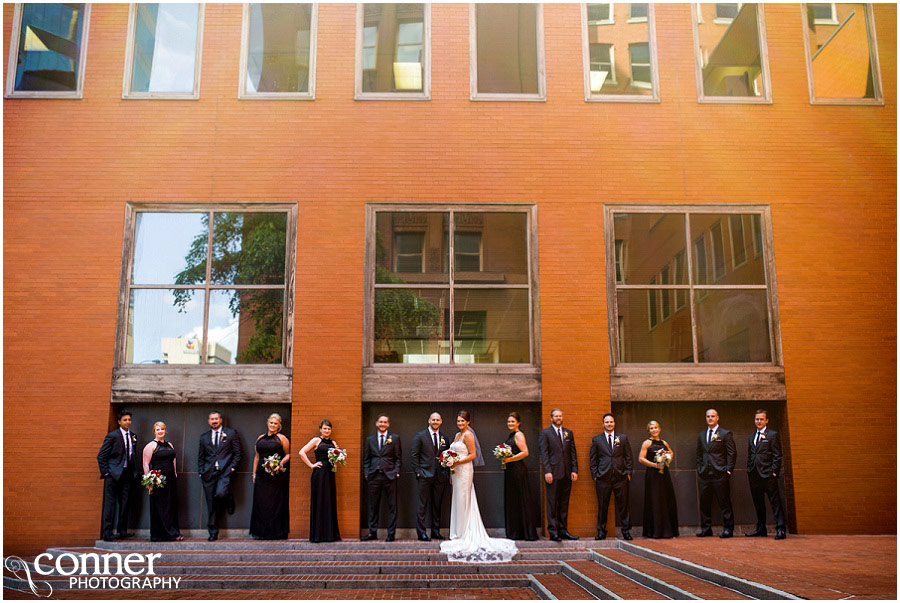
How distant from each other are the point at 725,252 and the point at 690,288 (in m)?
0.84

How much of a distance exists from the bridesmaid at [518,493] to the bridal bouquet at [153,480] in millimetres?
4920

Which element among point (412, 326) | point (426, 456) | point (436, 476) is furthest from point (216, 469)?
point (412, 326)

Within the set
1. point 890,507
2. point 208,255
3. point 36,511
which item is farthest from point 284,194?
point 890,507

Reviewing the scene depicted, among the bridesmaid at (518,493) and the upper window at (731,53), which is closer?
the bridesmaid at (518,493)

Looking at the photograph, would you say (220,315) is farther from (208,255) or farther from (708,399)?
(708,399)

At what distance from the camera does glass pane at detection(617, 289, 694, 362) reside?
40.7 feet

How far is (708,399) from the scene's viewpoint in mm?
12195

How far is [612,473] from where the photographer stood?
1160cm

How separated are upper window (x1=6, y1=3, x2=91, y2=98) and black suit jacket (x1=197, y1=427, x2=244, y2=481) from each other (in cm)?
619

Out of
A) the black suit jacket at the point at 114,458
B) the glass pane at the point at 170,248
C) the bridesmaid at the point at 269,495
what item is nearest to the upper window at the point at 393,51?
the glass pane at the point at 170,248

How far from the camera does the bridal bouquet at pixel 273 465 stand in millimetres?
11523

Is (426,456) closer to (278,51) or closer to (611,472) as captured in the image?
(611,472)

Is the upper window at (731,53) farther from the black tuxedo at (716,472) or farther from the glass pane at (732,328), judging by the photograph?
the black tuxedo at (716,472)

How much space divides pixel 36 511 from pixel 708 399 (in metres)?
10.3
